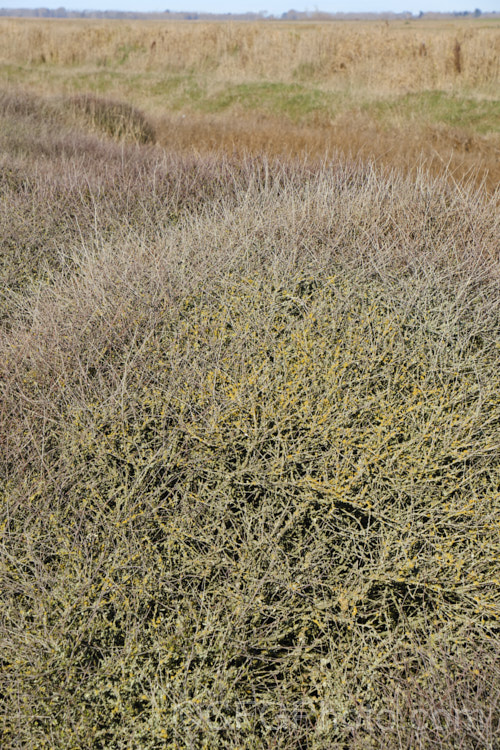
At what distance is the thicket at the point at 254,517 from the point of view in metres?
2.01

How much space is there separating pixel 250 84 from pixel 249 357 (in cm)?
1815

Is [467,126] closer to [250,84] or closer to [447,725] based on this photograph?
[250,84]

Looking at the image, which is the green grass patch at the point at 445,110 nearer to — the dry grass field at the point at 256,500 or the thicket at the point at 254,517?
the dry grass field at the point at 256,500

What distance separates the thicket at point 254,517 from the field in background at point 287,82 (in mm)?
6180

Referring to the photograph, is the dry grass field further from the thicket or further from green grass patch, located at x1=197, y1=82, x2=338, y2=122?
green grass patch, located at x1=197, y1=82, x2=338, y2=122

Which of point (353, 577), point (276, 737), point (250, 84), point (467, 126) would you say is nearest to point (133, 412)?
point (353, 577)

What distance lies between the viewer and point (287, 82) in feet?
60.8

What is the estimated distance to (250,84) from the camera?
61.2 ft

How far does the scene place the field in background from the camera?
1135 centimetres

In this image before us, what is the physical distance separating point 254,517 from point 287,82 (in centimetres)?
1901

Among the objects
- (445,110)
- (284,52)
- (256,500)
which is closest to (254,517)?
(256,500)

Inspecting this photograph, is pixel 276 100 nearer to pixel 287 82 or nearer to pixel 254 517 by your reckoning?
pixel 287 82

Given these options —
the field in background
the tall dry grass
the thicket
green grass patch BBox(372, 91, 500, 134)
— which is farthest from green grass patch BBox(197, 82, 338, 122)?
the thicket

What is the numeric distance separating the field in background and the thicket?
20.3 ft
